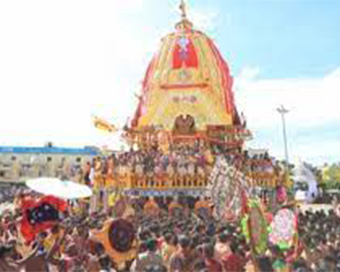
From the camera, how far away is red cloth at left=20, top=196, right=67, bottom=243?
8538mm

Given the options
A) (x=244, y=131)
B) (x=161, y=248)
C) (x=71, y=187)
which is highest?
(x=244, y=131)

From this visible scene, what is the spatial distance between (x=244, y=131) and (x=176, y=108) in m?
4.71

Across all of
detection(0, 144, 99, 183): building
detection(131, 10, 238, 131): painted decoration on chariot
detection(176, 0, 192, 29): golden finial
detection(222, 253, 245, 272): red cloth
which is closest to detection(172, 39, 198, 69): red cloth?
detection(131, 10, 238, 131): painted decoration on chariot

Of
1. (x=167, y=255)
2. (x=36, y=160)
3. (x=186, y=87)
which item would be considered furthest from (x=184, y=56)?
(x=36, y=160)

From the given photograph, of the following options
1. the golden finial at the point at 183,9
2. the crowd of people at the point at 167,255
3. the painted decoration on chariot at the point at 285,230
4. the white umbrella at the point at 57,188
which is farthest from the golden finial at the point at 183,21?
the painted decoration on chariot at the point at 285,230

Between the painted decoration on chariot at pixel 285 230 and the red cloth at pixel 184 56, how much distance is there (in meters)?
27.1

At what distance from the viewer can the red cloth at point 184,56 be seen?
35.3 metres

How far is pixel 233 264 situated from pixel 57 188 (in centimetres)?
395

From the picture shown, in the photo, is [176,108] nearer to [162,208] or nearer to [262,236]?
[162,208]

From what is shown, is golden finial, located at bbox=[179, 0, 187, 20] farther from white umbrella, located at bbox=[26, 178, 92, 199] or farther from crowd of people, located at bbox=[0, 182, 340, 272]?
crowd of people, located at bbox=[0, 182, 340, 272]

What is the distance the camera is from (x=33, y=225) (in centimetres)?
866

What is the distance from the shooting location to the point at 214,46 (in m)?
37.3

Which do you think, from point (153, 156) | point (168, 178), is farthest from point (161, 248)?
point (153, 156)

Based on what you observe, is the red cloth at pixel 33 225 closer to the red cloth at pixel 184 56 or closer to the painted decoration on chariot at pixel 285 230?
the painted decoration on chariot at pixel 285 230
